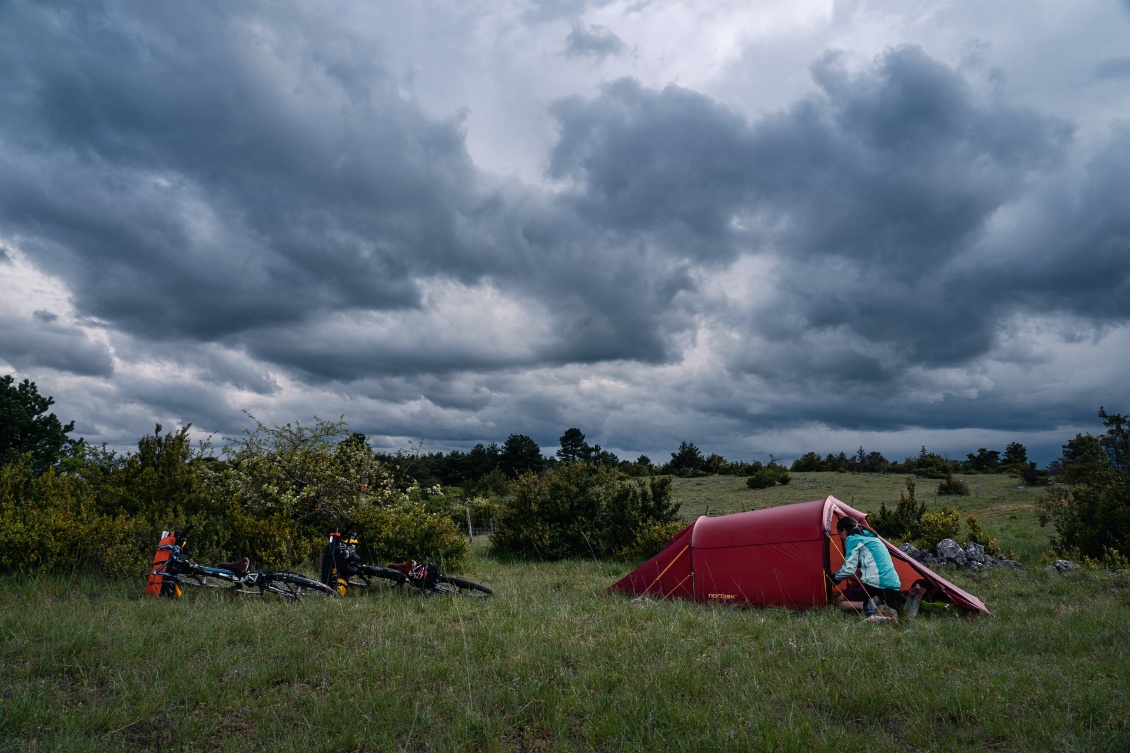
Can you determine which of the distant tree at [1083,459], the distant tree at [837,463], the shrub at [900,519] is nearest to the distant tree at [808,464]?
the distant tree at [837,463]

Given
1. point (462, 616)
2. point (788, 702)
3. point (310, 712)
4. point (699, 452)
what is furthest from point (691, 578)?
point (699, 452)

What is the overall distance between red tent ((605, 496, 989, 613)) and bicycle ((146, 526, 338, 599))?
16.6ft

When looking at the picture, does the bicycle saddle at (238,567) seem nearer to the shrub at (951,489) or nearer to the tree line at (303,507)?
the tree line at (303,507)

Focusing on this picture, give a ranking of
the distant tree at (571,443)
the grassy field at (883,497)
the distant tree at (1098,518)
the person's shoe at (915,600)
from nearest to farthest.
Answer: the person's shoe at (915,600)
the distant tree at (1098,518)
the grassy field at (883,497)
the distant tree at (571,443)

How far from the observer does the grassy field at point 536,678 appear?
4695mm

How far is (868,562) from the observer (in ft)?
29.9

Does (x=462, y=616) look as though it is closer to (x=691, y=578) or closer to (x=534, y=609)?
(x=534, y=609)

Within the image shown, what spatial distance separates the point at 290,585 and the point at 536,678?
536 cm

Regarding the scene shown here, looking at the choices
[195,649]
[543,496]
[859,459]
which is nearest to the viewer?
[195,649]

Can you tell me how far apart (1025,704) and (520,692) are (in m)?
4.06

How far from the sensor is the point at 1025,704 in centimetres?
519

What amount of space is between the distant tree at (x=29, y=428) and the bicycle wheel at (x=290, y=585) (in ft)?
79.8

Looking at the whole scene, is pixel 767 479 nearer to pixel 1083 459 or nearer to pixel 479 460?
pixel 1083 459

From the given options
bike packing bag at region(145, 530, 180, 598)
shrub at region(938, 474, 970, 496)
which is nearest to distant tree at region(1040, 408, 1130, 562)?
bike packing bag at region(145, 530, 180, 598)
